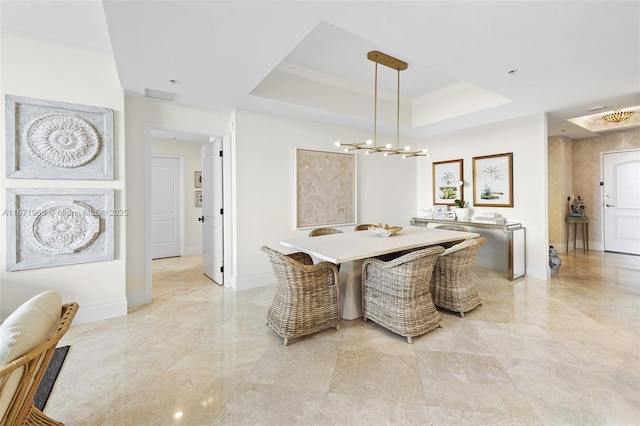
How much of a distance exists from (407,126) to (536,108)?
174 centimetres

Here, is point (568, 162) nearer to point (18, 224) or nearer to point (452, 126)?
point (452, 126)

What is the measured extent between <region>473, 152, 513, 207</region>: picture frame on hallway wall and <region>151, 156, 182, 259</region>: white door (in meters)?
5.87

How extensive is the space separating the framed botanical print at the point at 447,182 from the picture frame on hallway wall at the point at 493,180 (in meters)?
0.27

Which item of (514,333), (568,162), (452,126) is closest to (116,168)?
(514,333)

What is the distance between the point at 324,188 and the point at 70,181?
3.00 meters

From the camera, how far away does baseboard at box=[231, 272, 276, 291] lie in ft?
12.4

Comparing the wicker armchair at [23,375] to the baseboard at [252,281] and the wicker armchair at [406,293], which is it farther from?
the baseboard at [252,281]

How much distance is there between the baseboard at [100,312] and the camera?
9.21 ft

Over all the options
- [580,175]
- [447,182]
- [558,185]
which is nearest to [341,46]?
[447,182]

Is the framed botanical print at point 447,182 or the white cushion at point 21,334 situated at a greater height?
the framed botanical print at point 447,182

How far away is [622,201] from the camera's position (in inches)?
221

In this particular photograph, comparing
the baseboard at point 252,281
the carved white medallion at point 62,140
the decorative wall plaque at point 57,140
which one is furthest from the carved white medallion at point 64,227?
the baseboard at point 252,281

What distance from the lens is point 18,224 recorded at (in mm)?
2537

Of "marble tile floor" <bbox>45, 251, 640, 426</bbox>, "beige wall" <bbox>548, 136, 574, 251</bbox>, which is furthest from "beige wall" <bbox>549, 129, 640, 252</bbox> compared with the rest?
"marble tile floor" <bbox>45, 251, 640, 426</bbox>
